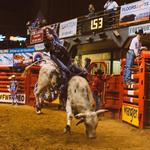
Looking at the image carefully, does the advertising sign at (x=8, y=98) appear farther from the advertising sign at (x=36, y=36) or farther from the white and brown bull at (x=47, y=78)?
the advertising sign at (x=36, y=36)

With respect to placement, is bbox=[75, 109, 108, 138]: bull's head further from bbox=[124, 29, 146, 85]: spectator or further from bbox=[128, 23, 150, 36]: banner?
bbox=[128, 23, 150, 36]: banner

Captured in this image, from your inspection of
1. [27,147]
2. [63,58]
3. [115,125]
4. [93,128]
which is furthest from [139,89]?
[27,147]

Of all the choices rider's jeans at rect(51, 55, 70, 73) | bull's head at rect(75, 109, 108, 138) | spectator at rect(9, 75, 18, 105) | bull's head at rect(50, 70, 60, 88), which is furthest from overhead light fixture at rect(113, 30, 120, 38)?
bull's head at rect(75, 109, 108, 138)

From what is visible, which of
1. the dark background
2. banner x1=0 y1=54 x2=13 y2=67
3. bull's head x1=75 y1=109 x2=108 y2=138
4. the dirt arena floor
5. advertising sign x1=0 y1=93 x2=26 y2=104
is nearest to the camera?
the dirt arena floor

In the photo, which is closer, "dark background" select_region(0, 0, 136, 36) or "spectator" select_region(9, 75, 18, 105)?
"spectator" select_region(9, 75, 18, 105)

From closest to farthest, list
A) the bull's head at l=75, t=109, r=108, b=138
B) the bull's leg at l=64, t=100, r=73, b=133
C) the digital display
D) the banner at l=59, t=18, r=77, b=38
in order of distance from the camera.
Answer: the bull's head at l=75, t=109, r=108, b=138 → the bull's leg at l=64, t=100, r=73, b=133 → the digital display → the banner at l=59, t=18, r=77, b=38

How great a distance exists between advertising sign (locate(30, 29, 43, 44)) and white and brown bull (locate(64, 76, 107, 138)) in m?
14.6

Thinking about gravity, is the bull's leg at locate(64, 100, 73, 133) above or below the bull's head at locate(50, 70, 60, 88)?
below

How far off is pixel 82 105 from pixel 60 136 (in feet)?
2.56

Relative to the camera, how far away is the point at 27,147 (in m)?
6.74

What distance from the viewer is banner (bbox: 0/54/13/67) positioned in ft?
63.3

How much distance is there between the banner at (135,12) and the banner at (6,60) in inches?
224

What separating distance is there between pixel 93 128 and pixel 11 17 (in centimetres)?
3342

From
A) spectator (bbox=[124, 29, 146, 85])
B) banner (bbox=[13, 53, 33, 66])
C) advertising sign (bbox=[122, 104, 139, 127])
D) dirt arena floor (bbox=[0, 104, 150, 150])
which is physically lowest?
dirt arena floor (bbox=[0, 104, 150, 150])
